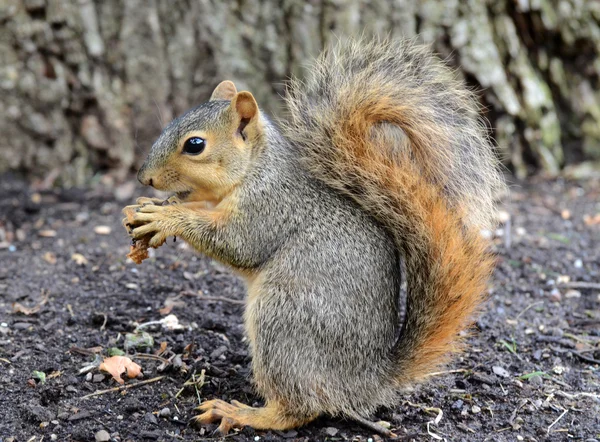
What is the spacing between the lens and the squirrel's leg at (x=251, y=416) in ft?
7.00

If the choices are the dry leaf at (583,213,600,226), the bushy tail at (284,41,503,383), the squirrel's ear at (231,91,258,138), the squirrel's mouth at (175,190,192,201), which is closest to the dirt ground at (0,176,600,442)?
the dry leaf at (583,213,600,226)

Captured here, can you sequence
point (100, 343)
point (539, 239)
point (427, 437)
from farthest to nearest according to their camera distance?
point (539, 239)
point (100, 343)
point (427, 437)

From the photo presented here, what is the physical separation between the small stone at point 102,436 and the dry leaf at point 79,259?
1.30 meters

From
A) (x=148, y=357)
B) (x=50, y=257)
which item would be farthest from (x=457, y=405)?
(x=50, y=257)

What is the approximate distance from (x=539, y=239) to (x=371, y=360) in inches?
71.8

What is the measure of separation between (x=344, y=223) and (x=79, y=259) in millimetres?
1492

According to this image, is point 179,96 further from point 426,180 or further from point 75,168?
point 426,180

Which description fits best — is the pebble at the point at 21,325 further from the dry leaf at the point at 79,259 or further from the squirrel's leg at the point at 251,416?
the squirrel's leg at the point at 251,416

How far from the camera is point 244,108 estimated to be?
7.72ft

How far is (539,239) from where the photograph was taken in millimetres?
3691

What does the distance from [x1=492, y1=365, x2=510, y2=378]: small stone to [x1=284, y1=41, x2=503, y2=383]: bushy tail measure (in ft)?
1.22

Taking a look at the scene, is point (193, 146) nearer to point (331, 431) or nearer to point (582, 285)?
point (331, 431)

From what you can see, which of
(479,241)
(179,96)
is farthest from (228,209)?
(179,96)

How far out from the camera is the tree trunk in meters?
3.96
